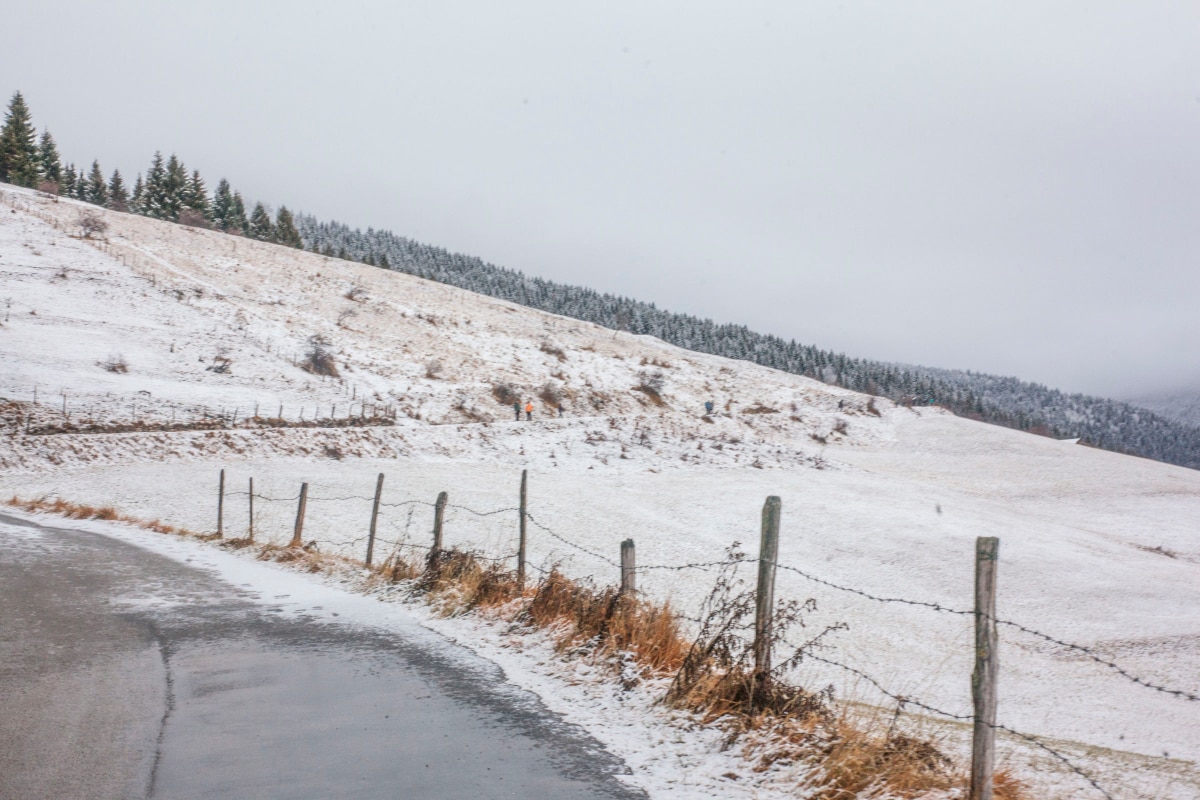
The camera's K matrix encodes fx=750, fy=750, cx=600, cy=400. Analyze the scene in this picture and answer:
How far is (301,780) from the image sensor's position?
15.6 ft

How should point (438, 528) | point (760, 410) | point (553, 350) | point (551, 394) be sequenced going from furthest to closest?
point (553, 350) < point (760, 410) < point (551, 394) < point (438, 528)

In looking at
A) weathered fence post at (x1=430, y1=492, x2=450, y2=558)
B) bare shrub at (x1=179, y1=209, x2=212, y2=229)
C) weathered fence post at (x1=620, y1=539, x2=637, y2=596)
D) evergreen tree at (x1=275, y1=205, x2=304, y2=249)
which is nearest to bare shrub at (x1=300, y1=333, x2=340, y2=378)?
weathered fence post at (x1=430, y1=492, x2=450, y2=558)

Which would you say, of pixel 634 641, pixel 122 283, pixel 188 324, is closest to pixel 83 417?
pixel 188 324

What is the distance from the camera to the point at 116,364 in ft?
134

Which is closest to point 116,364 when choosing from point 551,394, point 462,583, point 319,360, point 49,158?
point 319,360

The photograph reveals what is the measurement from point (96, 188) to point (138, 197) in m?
7.53

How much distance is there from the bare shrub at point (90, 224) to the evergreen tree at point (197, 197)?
3025 centimetres

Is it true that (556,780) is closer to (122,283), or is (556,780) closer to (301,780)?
(301,780)

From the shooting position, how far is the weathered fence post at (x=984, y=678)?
4344mm

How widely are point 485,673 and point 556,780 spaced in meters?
2.51

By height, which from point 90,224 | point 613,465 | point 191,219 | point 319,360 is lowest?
point 613,465

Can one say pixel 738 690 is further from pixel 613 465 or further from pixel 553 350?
pixel 553 350

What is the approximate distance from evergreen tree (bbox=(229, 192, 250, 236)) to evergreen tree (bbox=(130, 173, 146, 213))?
10.6m

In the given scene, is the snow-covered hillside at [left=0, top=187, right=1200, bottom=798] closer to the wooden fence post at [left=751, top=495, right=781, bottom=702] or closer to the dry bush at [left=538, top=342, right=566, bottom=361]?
the dry bush at [left=538, top=342, right=566, bottom=361]
